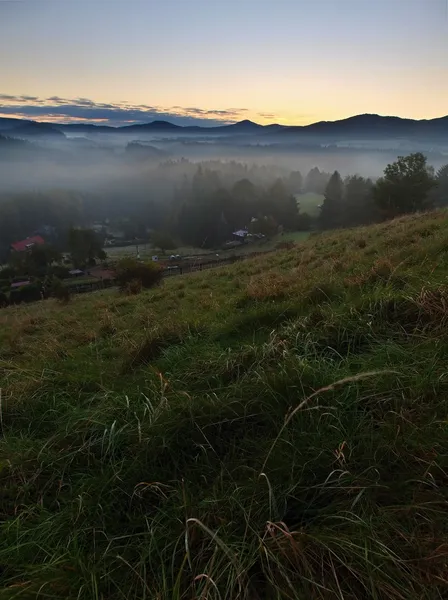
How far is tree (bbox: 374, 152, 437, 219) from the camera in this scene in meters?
40.7

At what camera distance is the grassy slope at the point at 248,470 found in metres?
1.63

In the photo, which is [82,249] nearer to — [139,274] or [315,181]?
[139,274]

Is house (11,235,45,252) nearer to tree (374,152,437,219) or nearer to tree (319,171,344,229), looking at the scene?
tree (319,171,344,229)

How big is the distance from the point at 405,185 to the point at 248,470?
150ft

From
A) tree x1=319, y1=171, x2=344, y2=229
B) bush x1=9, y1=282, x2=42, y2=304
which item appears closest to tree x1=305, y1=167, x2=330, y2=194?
tree x1=319, y1=171, x2=344, y2=229

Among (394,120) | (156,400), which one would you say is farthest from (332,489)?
(394,120)

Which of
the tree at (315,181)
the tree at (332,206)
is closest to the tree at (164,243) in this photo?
the tree at (332,206)

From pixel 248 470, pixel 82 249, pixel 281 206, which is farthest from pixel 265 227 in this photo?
pixel 248 470

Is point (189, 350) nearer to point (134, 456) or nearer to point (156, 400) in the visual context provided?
point (156, 400)

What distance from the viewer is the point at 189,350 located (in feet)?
14.3

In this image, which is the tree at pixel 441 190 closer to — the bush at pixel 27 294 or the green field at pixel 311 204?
the green field at pixel 311 204

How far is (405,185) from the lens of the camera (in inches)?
1606

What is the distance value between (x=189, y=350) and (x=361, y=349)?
1.92 m

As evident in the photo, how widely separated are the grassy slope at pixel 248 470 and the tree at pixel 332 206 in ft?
209
